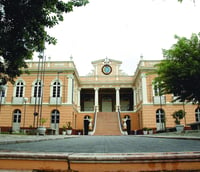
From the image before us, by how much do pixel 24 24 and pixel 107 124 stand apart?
2106 centimetres

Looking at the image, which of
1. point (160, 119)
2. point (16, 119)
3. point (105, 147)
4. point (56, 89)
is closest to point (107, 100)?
point (56, 89)

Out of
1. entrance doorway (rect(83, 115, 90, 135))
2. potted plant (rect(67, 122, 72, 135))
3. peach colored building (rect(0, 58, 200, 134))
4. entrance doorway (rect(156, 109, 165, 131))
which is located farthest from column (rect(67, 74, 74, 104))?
entrance doorway (rect(156, 109, 165, 131))

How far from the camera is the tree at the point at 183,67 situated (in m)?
11.3

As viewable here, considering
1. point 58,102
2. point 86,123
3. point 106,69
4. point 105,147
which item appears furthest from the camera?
point 106,69

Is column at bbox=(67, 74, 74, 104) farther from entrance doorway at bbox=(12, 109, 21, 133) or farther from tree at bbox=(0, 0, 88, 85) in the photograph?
tree at bbox=(0, 0, 88, 85)

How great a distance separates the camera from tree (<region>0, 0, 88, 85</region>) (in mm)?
4734

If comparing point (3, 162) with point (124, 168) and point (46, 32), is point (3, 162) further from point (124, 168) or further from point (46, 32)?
point (46, 32)

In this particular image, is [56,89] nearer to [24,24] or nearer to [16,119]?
[16,119]

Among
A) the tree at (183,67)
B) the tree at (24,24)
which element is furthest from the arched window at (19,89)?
the tree at (24,24)

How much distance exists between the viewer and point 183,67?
11.5 metres

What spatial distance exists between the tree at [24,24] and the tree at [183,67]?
807 centimetres

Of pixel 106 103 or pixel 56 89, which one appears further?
pixel 106 103

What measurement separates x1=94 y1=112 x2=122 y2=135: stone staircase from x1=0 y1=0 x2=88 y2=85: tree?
58.5 ft

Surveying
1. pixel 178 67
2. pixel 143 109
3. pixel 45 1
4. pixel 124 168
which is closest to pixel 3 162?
pixel 124 168
